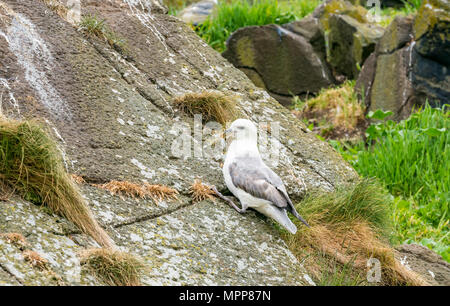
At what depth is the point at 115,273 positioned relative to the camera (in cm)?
279

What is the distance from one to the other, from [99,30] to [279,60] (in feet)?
14.8

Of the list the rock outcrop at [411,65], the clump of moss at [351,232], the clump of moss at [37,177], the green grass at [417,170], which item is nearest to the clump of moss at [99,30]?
the clump of moss at [37,177]

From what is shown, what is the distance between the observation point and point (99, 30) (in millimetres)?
4484

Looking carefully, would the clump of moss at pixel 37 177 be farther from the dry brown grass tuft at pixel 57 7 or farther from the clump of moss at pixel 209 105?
the dry brown grass tuft at pixel 57 7

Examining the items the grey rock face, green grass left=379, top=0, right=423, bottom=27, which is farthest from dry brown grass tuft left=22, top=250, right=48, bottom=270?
green grass left=379, top=0, right=423, bottom=27

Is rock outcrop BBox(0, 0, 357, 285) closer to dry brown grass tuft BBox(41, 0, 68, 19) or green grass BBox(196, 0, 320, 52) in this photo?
dry brown grass tuft BBox(41, 0, 68, 19)

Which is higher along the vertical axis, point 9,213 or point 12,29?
point 12,29

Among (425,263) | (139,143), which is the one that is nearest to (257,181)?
(139,143)

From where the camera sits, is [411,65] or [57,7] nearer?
[57,7]

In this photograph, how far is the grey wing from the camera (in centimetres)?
354

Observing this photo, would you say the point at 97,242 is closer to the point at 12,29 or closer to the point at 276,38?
the point at 12,29

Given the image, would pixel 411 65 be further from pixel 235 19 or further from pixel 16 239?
pixel 16 239

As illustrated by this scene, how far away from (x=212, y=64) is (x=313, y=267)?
6.67 feet
